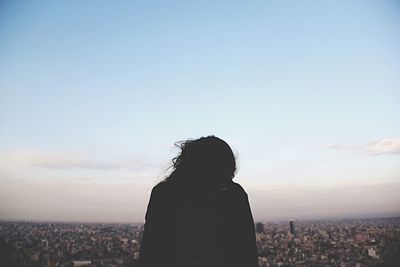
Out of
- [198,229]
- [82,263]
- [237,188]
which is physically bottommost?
[82,263]

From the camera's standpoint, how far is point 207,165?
1.46 metres

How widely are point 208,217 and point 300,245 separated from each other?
7752mm

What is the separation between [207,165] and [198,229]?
0.26 meters

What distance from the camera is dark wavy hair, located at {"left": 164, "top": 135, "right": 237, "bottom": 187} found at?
4.74 ft

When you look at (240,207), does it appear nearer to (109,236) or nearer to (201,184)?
(201,184)

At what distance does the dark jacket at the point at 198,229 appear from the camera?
1.32 m

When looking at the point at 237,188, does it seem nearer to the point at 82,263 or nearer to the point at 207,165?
the point at 207,165

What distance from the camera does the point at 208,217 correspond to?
4.47 feet

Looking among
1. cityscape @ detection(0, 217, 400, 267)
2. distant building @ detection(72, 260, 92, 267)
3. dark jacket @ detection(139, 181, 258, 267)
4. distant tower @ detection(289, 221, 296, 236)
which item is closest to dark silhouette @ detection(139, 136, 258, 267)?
dark jacket @ detection(139, 181, 258, 267)

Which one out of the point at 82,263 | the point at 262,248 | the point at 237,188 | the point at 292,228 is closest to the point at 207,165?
the point at 237,188

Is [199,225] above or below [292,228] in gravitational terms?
above

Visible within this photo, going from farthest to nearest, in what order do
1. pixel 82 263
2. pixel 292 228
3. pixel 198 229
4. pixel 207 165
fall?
pixel 292 228 < pixel 82 263 < pixel 207 165 < pixel 198 229

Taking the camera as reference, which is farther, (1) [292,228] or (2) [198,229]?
(1) [292,228]

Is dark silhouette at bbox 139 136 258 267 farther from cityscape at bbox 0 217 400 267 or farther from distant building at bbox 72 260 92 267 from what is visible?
distant building at bbox 72 260 92 267
